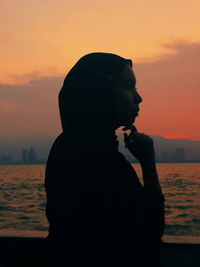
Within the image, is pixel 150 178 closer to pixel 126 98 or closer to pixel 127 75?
pixel 126 98

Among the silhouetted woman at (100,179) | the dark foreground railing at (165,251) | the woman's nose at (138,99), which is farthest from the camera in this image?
the dark foreground railing at (165,251)

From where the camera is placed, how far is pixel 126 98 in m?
2.04

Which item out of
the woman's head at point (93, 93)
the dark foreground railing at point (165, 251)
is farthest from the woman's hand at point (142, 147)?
the dark foreground railing at point (165, 251)

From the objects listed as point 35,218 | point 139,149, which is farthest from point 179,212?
point 139,149

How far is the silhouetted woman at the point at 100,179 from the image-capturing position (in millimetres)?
1708

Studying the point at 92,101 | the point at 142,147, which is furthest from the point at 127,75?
the point at 142,147

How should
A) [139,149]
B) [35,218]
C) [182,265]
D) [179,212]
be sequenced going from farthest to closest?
[179,212]
[35,218]
[182,265]
[139,149]

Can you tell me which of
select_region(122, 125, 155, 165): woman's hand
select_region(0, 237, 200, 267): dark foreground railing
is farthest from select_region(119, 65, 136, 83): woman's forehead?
select_region(0, 237, 200, 267): dark foreground railing

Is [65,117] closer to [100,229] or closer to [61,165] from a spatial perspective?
[61,165]

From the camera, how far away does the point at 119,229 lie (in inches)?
67.1

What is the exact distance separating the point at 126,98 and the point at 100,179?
1.58ft

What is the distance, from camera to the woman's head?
1966 mm

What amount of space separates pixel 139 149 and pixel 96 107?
14.4 inches

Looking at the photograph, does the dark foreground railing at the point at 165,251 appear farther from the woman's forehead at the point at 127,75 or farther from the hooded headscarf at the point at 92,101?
the woman's forehead at the point at 127,75
